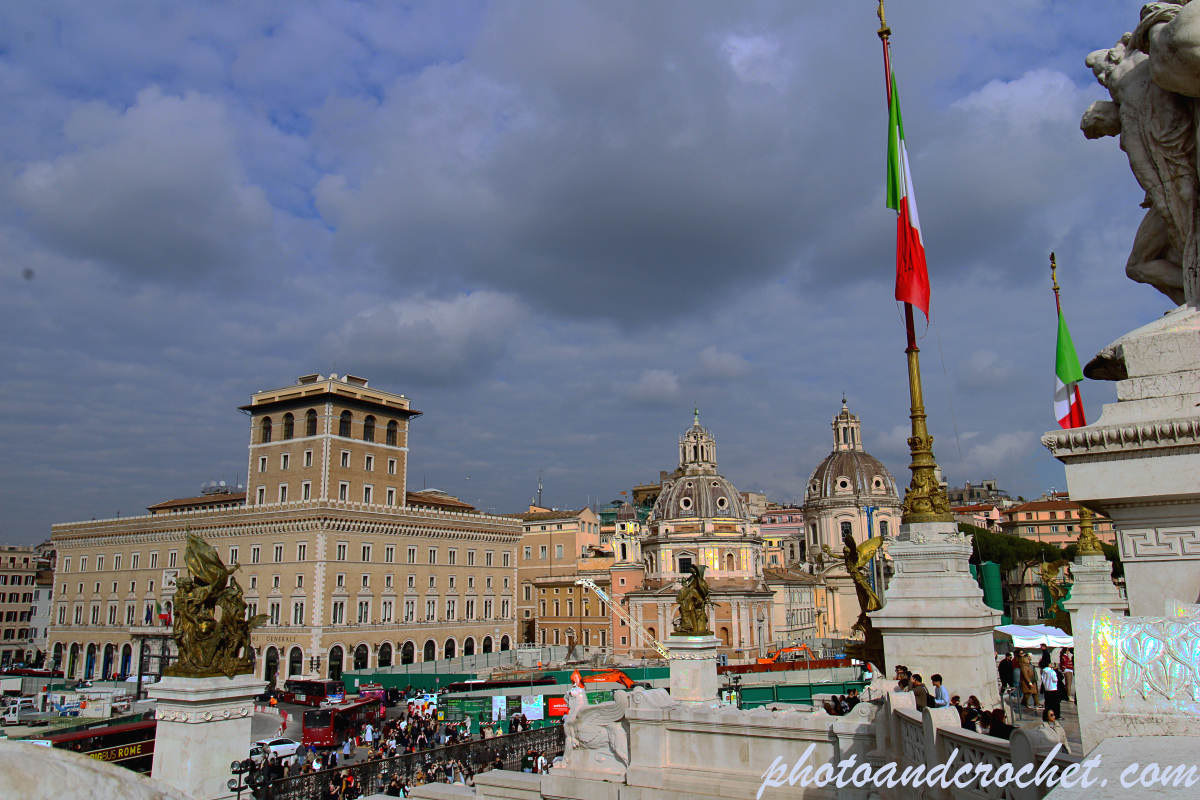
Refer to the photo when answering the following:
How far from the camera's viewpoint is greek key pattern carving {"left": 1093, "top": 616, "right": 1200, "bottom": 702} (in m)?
3.10

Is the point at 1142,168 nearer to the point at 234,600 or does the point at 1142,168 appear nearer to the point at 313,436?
the point at 234,600

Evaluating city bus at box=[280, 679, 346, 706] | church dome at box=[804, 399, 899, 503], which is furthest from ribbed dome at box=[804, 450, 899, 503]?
city bus at box=[280, 679, 346, 706]

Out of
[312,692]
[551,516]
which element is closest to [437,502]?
[551,516]

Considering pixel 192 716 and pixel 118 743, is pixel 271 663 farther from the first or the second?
pixel 192 716

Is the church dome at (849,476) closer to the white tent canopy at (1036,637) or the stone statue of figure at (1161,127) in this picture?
the white tent canopy at (1036,637)

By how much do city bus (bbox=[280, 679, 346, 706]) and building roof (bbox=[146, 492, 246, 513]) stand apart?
1557 inches

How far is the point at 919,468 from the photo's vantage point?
39.4ft

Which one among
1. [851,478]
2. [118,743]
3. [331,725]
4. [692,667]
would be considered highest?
[851,478]

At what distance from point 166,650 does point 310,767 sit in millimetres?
45891

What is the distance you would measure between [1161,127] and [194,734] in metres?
10.6

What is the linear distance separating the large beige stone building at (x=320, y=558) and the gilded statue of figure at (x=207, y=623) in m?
48.1

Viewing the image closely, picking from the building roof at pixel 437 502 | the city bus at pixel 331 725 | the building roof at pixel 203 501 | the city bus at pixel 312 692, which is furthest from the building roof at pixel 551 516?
the city bus at pixel 331 725

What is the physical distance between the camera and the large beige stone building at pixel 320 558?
5650 centimetres

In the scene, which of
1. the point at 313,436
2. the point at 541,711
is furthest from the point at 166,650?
the point at 541,711
